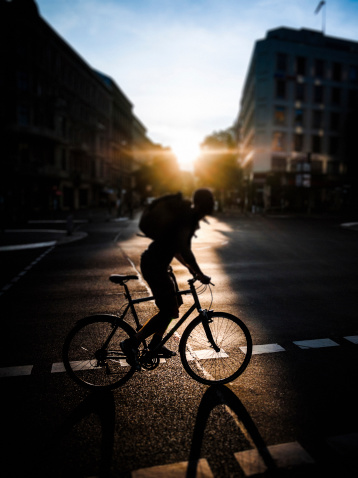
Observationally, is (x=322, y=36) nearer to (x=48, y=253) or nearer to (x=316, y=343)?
(x=48, y=253)

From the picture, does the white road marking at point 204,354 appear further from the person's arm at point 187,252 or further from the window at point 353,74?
the window at point 353,74

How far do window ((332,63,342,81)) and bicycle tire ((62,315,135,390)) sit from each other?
179 feet

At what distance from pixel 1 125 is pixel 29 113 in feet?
10.4

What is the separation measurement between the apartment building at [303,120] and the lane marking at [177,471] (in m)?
44.7

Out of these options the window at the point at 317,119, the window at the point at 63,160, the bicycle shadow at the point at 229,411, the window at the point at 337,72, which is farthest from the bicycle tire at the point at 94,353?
the window at the point at 337,72

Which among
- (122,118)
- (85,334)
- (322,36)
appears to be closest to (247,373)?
(85,334)

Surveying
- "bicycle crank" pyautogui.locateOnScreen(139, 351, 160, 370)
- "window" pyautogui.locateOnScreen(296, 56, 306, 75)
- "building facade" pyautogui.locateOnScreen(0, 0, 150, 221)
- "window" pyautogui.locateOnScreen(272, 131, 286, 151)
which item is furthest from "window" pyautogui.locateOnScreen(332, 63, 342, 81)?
"bicycle crank" pyautogui.locateOnScreen(139, 351, 160, 370)

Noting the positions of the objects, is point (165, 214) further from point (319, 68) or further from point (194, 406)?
point (319, 68)

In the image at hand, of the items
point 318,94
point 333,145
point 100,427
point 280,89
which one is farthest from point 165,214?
point 318,94

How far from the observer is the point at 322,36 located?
50.0m

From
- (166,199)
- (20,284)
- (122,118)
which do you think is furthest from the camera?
(122,118)

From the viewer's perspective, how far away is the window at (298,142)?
47.6m

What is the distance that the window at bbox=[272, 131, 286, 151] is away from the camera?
154 ft

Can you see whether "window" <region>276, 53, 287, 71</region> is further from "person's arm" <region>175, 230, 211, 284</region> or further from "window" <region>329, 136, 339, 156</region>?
"person's arm" <region>175, 230, 211, 284</region>
